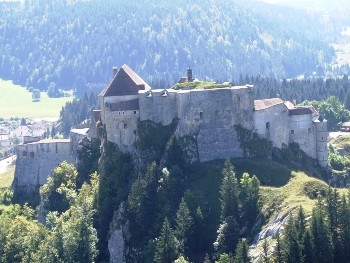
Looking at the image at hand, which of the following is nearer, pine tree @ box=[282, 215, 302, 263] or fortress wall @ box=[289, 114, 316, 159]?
pine tree @ box=[282, 215, 302, 263]

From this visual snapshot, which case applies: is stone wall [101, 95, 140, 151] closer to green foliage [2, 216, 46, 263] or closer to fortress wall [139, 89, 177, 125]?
fortress wall [139, 89, 177, 125]

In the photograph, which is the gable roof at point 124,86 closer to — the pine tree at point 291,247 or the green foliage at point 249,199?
the green foliage at point 249,199

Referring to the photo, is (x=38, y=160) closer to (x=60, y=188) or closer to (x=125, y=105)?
(x=60, y=188)

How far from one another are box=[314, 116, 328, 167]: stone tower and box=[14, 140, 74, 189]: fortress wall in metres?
37.0

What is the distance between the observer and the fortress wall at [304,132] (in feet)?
353

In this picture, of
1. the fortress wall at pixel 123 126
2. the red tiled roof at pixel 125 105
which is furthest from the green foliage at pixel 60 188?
the red tiled roof at pixel 125 105

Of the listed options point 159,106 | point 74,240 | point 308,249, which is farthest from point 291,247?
point 159,106

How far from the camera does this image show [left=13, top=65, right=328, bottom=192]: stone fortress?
10300cm

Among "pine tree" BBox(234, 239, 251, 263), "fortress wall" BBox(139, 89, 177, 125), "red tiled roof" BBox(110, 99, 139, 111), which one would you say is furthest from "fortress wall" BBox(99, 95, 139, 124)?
"pine tree" BBox(234, 239, 251, 263)

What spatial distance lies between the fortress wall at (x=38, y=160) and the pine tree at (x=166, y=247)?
37177 mm

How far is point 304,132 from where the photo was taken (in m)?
108

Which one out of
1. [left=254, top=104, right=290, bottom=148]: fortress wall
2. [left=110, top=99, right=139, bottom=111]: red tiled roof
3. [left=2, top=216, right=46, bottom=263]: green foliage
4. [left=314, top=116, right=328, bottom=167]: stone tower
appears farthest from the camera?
[left=314, top=116, right=328, bottom=167]: stone tower

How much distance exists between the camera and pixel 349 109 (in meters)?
183

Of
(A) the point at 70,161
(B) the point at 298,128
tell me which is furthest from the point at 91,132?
(B) the point at 298,128
